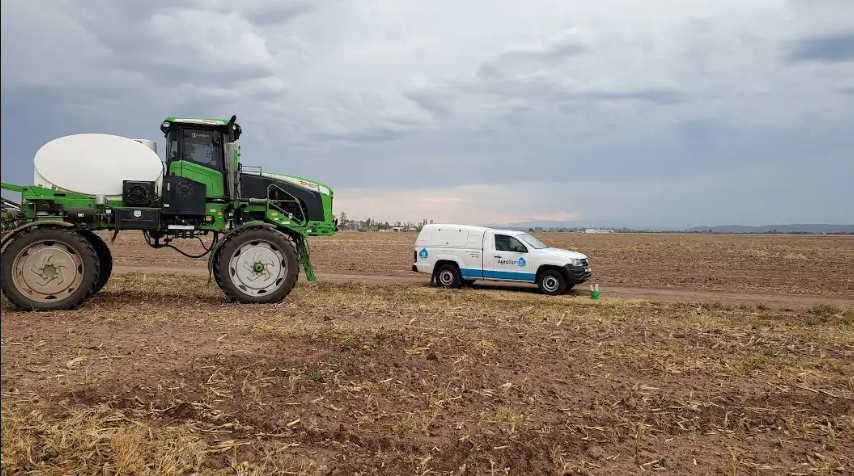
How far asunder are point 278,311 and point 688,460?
833cm

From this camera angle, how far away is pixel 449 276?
720 inches

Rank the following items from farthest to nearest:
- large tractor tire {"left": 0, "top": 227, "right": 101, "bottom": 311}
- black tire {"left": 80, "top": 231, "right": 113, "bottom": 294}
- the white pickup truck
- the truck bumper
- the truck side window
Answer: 1. the truck side window
2. the white pickup truck
3. the truck bumper
4. black tire {"left": 80, "top": 231, "right": 113, "bottom": 294}
5. large tractor tire {"left": 0, "top": 227, "right": 101, "bottom": 311}

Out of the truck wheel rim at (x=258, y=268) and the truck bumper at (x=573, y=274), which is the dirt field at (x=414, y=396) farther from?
the truck bumper at (x=573, y=274)

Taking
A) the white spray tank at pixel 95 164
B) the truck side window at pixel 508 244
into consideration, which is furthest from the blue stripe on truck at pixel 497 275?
the white spray tank at pixel 95 164

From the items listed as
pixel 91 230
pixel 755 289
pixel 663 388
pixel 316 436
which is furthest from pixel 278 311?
pixel 755 289

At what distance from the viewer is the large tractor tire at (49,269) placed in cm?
1120

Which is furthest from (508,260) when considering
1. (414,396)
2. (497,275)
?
(414,396)

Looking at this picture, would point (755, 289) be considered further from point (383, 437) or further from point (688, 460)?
point (383, 437)

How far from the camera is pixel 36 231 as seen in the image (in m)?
11.4

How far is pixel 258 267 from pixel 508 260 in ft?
25.8

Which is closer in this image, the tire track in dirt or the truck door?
the tire track in dirt

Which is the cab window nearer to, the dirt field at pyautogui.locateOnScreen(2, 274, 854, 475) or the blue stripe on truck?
the dirt field at pyautogui.locateOnScreen(2, 274, 854, 475)

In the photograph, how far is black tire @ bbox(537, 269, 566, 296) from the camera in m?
17.1

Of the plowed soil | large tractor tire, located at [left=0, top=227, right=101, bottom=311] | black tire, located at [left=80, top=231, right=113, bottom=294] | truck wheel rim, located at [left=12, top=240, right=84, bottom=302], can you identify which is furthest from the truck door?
truck wheel rim, located at [left=12, top=240, right=84, bottom=302]
